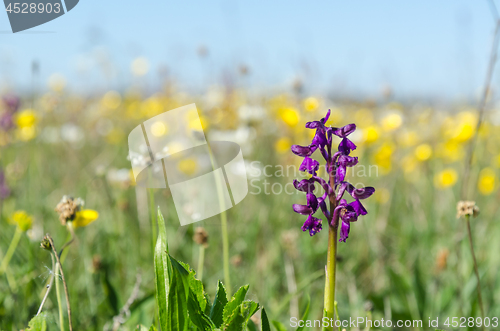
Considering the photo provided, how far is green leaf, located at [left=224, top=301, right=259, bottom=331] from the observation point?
819 mm

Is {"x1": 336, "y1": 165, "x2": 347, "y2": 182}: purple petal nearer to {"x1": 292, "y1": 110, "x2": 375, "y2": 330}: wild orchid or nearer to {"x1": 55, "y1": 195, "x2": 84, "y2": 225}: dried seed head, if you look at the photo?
{"x1": 292, "y1": 110, "x2": 375, "y2": 330}: wild orchid

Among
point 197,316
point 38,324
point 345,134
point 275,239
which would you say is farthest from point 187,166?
point 345,134

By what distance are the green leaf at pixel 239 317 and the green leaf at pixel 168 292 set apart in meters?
0.12

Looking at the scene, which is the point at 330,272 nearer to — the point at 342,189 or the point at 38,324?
the point at 342,189

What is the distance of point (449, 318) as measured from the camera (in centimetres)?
169

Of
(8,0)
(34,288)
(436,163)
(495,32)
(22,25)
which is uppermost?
(8,0)

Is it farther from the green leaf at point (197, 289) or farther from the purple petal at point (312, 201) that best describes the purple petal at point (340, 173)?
the green leaf at point (197, 289)

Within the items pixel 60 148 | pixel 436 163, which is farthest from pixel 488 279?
pixel 60 148

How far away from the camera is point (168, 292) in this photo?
887 mm

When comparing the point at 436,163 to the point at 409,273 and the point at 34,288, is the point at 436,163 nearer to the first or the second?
the point at 409,273

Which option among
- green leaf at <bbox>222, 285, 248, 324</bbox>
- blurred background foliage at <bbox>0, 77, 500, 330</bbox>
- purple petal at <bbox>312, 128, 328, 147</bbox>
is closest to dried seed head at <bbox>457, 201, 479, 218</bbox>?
blurred background foliage at <bbox>0, 77, 500, 330</bbox>

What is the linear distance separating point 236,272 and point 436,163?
2885mm

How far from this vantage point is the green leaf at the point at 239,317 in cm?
82

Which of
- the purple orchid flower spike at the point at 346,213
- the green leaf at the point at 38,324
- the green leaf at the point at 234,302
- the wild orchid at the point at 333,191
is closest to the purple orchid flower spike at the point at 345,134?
the wild orchid at the point at 333,191
